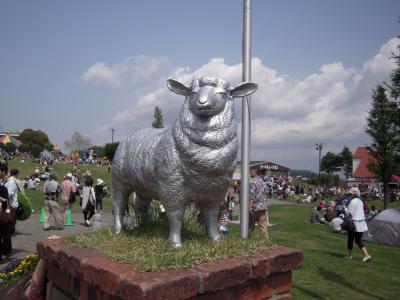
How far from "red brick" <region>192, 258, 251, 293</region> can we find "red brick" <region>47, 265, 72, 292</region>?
1.24m

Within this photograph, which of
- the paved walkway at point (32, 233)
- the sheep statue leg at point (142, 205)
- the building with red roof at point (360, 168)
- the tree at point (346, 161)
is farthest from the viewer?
the tree at point (346, 161)

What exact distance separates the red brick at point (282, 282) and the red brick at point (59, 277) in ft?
5.23

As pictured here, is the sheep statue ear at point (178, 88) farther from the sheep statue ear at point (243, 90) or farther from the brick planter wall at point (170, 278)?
the brick planter wall at point (170, 278)

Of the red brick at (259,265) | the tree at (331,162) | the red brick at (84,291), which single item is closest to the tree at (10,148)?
the tree at (331,162)

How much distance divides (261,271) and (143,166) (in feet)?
4.11

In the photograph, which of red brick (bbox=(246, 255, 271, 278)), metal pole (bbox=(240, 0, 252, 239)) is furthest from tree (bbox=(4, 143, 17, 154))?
red brick (bbox=(246, 255, 271, 278))

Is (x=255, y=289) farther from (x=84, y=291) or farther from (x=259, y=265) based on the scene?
(x=84, y=291)

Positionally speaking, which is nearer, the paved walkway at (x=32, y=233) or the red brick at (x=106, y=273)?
the red brick at (x=106, y=273)

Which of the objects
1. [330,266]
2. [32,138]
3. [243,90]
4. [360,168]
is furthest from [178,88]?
[32,138]

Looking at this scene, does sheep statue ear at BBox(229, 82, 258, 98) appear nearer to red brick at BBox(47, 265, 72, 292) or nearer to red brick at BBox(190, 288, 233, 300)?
red brick at BBox(190, 288, 233, 300)

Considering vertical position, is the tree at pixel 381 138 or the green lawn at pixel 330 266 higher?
the tree at pixel 381 138

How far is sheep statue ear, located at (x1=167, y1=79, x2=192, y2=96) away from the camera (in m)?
2.86

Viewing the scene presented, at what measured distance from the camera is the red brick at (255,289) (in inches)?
97.4

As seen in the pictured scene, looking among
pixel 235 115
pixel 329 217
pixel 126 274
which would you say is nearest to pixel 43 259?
pixel 126 274
